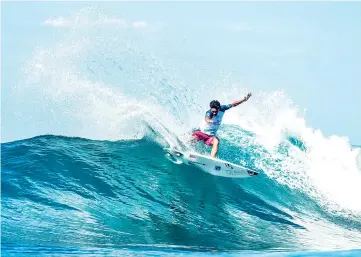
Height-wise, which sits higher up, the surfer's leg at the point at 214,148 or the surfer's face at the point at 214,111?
the surfer's face at the point at 214,111

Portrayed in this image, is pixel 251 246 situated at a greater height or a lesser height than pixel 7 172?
lesser

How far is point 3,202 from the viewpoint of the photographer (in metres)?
7.64

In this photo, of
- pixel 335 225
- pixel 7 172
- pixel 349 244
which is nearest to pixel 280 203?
pixel 335 225

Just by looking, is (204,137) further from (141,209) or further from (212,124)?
(141,209)

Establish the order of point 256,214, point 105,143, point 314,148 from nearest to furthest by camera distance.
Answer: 1. point 256,214
2. point 105,143
3. point 314,148

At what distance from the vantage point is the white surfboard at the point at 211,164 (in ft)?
35.5

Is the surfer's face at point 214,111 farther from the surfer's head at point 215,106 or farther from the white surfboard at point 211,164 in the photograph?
the white surfboard at point 211,164

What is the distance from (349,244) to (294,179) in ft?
14.4

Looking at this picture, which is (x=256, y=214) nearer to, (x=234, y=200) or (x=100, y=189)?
(x=234, y=200)

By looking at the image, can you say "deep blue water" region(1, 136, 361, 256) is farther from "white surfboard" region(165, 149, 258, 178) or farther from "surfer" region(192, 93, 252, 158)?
"surfer" region(192, 93, 252, 158)

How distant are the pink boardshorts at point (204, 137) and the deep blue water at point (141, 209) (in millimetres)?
972

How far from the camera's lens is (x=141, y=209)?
855cm

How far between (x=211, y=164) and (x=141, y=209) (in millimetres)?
2848

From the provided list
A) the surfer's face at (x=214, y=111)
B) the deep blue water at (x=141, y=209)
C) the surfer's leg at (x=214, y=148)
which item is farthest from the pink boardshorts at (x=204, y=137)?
the deep blue water at (x=141, y=209)
